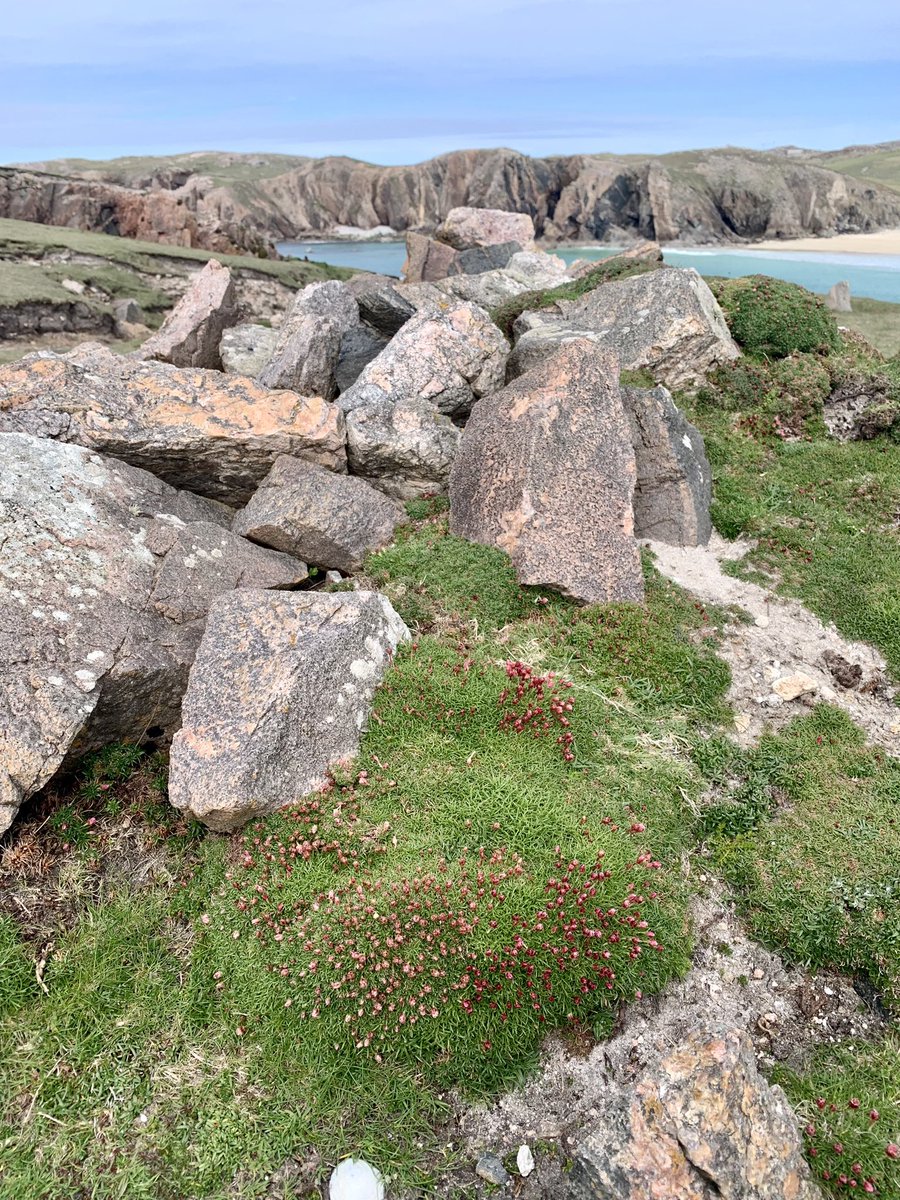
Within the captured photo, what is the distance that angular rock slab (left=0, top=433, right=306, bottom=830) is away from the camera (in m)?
8.00

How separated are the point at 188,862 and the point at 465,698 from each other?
371 centimetres

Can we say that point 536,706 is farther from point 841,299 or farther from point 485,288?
point 841,299

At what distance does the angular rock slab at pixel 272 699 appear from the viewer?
7.95m

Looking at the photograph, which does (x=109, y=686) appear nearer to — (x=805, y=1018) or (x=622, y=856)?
(x=622, y=856)

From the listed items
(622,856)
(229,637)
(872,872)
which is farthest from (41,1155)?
(872,872)

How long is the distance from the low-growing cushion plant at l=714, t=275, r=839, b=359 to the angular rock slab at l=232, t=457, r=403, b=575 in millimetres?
11702

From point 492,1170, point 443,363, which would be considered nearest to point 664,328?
point 443,363

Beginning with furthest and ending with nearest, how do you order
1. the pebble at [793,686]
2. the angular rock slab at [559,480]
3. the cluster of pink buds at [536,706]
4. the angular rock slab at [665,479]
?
the angular rock slab at [665,479] < the angular rock slab at [559,480] < the pebble at [793,686] < the cluster of pink buds at [536,706]

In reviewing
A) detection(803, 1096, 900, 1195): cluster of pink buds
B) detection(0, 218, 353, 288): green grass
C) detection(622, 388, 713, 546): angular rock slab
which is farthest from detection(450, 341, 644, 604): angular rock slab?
detection(0, 218, 353, 288): green grass

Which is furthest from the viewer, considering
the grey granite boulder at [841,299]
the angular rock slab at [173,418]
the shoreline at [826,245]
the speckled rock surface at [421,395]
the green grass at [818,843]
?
the shoreline at [826,245]

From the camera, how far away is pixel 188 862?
8.26 m

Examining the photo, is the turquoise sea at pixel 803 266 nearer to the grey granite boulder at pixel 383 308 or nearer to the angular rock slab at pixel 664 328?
the grey granite boulder at pixel 383 308

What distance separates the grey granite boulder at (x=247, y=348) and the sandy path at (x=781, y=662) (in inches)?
445

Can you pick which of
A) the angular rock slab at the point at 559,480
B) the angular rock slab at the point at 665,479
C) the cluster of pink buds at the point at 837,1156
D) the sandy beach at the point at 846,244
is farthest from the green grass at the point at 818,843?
the sandy beach at the point at 846,244
